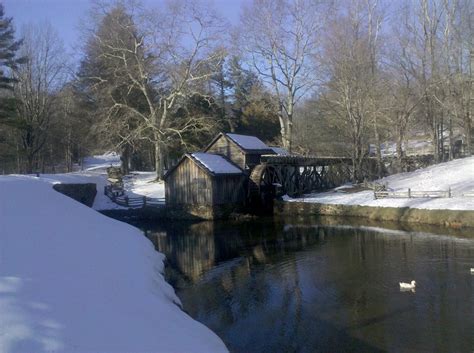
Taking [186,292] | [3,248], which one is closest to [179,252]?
[186,292]

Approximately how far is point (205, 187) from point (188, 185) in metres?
1.47

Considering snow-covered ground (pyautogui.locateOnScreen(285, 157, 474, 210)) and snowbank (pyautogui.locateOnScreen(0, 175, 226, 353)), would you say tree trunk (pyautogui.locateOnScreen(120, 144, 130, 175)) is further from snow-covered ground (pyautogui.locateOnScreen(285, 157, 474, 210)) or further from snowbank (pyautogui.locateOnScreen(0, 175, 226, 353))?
snowbank (pyautogui.locateOnScreen(0, 175, 226, 353))

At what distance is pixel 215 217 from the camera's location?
29969 mm

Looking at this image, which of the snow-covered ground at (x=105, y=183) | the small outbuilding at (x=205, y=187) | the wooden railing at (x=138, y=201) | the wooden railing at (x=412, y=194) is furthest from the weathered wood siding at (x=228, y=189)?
the wooden railing at (x=412, y=194)

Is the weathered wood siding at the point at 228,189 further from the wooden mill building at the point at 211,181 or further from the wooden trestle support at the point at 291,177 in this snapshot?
the wooden trestle support at the point at 291,177

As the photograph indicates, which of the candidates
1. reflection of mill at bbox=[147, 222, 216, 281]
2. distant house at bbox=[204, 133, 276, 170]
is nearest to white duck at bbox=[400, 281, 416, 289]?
reflection of mill at bbox=[147, 222, 216, 281]

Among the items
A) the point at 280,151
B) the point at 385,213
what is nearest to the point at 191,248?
the point at 385,213

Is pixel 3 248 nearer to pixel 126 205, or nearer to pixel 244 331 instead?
pixel 244 331

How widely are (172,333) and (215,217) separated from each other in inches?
861

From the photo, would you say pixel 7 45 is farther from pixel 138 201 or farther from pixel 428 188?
pixel 428 188

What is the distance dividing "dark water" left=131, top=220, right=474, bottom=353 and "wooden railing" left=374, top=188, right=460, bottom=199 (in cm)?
606

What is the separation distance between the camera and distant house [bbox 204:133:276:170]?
32.6 metres

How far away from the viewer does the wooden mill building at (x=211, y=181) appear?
30047mm

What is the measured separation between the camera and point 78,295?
8.27 metres
